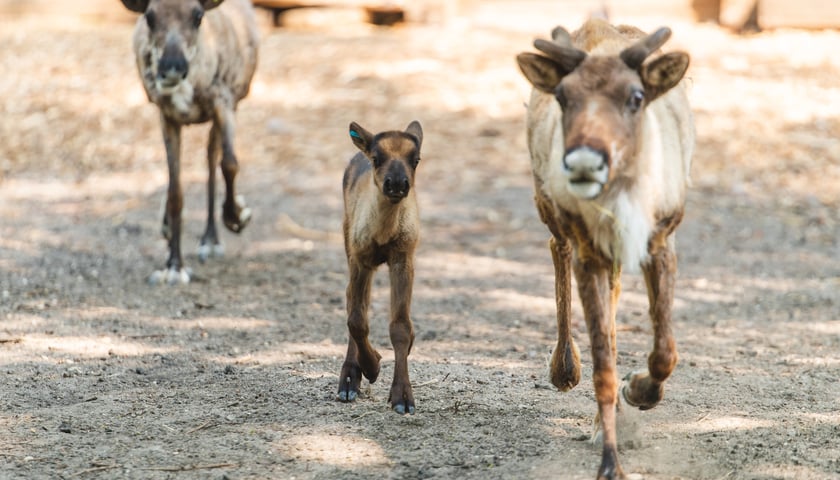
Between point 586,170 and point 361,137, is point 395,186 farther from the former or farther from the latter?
point 586,170

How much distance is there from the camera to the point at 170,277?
359 inches

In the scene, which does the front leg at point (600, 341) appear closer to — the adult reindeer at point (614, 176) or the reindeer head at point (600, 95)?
the adult reindeer at point (614, 176)

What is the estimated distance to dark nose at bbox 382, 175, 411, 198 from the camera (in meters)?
5.57

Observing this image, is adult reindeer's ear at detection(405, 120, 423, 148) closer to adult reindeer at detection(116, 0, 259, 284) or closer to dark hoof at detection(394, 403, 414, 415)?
dark hoof at detection(394, 403, 414, 415)

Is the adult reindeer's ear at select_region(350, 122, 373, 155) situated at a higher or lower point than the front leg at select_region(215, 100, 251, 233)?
higher

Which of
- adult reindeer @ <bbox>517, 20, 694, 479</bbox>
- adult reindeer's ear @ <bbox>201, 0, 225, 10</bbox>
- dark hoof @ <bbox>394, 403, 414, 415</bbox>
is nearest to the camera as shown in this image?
adult reindeer @ <bbox>517, 20, 694, 479</bbox>

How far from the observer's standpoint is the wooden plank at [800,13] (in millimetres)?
15523

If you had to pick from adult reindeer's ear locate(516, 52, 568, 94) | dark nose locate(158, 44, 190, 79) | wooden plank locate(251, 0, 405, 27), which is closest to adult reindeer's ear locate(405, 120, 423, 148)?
adult reindeer's ear locate(516, 52, 568, 94)

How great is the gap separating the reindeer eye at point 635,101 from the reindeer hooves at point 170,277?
536 centimetres

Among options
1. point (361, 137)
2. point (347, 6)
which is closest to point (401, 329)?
point (361, 137)

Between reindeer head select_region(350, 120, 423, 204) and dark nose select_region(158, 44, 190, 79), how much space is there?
3.02m

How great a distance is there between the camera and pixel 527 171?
12.6 m

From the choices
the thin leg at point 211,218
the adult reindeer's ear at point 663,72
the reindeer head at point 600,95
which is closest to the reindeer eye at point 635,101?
the reindeer head at point 600,95

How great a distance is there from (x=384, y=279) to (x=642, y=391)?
464 centimetres
